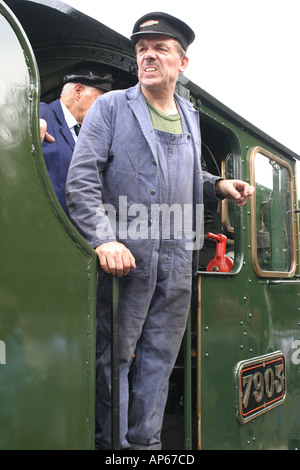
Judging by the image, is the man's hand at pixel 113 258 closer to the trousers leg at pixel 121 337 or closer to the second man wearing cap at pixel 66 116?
the trousers leg at pixel 121 337

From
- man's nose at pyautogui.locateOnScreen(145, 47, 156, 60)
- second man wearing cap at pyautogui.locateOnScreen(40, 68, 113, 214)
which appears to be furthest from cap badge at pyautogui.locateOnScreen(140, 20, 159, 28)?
second man wearing cap at pyautogui.locateOnScreen(40, 68, 113, 214)

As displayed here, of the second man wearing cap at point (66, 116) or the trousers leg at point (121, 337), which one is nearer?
the trousers leg at point (121, 337)

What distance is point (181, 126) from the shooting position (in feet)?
7.17

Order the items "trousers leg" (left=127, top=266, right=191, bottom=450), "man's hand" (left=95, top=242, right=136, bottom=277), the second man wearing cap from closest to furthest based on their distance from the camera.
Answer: "man's hand" (left=95, top=242, right=136, bottom=277) < "trousers leg" (left=127, top=266, right=191, bottom=450) < the second man wearing cap

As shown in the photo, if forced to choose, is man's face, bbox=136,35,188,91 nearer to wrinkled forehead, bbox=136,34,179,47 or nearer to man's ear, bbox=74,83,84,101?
wrinkled forehead, bbox=136,34,179,47

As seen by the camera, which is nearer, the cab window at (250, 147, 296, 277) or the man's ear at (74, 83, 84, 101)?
the man's ear at (74, 83, 84, 101)

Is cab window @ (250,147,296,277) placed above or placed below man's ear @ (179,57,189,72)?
below

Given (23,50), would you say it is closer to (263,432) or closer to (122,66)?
(122,66)

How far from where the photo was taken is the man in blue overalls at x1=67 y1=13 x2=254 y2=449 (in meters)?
1.88

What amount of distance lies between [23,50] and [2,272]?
0.71 metres

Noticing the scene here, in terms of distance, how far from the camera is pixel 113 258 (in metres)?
1.72

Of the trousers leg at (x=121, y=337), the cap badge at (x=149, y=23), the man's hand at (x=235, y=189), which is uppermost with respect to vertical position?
the cap badge at (x=149, y=23)

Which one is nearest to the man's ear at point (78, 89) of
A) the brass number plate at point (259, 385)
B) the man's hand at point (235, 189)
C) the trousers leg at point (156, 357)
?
the man's hand at point (235, 189)

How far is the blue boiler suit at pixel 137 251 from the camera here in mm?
1869
